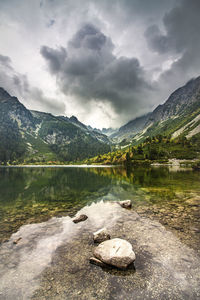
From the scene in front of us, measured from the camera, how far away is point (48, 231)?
1578 centimetres

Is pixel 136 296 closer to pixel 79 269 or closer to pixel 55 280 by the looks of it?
pixel 79 269

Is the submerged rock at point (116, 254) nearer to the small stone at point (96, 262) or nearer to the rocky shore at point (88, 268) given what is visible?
the small stone at point (96, 262)

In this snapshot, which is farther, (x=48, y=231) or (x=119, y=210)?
(x=119, y=210)

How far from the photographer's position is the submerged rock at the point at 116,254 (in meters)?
9.54

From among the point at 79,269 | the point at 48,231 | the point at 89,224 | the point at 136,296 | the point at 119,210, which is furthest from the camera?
the point at 119,210

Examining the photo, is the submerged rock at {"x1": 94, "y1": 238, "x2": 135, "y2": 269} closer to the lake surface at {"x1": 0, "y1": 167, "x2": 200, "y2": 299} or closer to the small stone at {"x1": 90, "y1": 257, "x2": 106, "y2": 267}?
Result: the small stone at {"x1": 90, "y1": 257, "x2": 106, "y2": 267}

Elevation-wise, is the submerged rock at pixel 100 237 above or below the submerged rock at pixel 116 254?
below

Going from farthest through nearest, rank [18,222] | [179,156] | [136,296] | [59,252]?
[179,156] < [18,222] < [59,252] < [136,296]

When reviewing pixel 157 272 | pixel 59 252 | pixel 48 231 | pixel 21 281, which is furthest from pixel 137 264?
pixel 48 231

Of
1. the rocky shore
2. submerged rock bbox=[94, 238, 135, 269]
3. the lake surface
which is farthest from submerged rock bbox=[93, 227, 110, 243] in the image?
submerged rock bbox=[94, 238, 135, 269]

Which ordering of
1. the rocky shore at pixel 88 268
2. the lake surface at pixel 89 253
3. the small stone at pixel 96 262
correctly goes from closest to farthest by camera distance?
the rocky shore at pixel 88 268 → the lake surface at pixel 89 253 → the small stone at pixel 96 262

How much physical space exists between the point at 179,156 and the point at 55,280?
219 m

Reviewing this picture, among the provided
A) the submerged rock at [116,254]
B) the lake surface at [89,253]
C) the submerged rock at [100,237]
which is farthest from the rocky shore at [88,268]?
the submerged rock at [100,237]

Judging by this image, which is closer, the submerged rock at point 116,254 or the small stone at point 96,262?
the submerged rock at point 116,254
